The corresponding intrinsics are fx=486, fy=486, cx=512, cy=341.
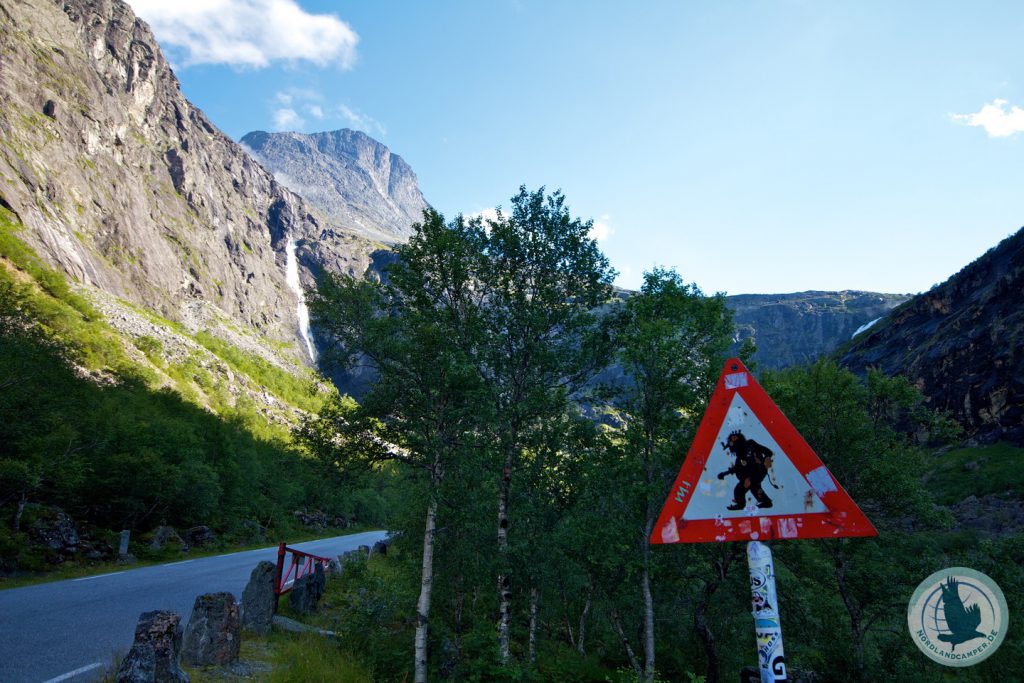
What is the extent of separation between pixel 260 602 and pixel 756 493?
12.9 m

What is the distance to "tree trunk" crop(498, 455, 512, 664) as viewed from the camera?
12.0 m

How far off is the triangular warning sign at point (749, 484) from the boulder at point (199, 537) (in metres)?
36.5

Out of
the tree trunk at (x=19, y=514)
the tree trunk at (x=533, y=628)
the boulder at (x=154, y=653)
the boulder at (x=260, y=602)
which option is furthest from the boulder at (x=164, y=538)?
the boulder at (x=154, y=653)

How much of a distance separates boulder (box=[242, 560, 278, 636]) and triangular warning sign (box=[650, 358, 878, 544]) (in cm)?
1209

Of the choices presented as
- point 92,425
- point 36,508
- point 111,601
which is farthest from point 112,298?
point 111,601

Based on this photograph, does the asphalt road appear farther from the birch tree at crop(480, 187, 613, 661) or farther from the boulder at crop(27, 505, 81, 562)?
the birch tree at crop(480, 187, 613, 661)

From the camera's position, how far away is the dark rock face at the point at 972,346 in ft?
180

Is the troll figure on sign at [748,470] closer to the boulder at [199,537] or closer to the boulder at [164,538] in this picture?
the boulder at [164,538]

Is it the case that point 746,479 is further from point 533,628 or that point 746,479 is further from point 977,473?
point 977,473

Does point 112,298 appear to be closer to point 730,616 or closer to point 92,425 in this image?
point 92,425

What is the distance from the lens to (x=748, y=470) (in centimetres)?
273

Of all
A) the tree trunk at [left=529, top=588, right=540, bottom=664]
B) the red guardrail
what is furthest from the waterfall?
the tree trunk at [left=529, top=588, right=540, bottom=664]

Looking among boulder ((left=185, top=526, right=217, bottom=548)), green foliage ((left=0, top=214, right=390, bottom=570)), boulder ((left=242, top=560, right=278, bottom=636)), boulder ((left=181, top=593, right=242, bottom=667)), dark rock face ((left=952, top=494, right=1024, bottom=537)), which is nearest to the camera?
boulder ((left=181, top=593, right=242, bottom=667))

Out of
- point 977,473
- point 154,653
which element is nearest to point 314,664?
point 154,653
